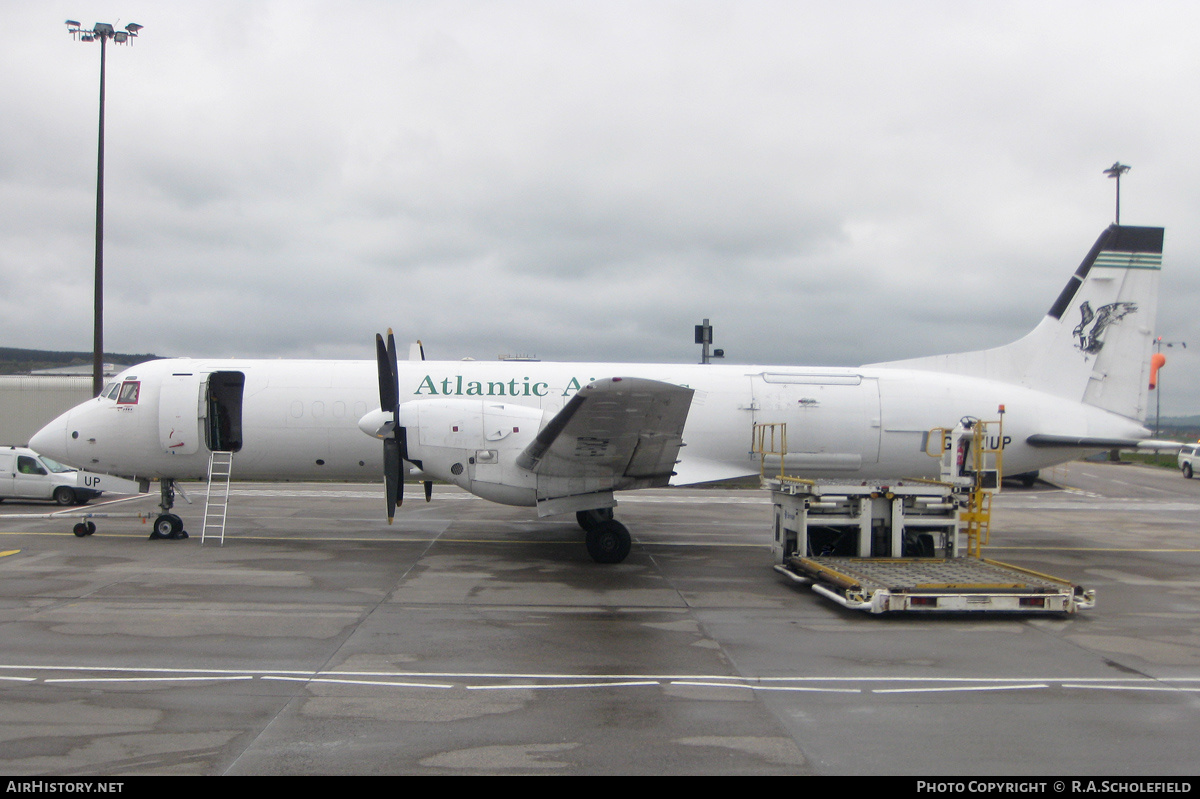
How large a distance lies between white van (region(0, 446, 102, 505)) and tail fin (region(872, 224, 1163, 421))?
2224 cm

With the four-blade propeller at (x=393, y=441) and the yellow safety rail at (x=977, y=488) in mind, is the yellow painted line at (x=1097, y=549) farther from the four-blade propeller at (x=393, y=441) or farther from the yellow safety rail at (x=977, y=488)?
the four-blade propeller at (x=393, y=441)

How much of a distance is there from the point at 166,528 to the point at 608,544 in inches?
333

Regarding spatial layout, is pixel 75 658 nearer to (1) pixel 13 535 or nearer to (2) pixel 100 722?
(2) pixel 100 722

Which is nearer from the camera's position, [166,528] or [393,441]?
[393,441]

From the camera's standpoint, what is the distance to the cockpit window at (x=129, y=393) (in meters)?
14.4

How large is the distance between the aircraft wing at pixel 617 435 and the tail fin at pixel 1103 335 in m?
8.12

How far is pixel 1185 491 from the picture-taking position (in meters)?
28.3

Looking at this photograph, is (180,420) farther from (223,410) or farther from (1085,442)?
(1085,442)

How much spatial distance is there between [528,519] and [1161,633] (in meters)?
12.0

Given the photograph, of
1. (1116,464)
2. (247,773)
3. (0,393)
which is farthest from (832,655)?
(1116,464)

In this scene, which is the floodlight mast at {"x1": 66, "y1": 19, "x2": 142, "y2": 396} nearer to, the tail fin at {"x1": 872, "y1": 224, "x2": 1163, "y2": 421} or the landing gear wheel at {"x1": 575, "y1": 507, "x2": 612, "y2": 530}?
the landing gear wheel at {"x1": 575, "y1": 507, "x2": 612, "y2": 530}

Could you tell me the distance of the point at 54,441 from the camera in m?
14.4

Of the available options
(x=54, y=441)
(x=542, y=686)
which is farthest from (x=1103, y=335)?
(x=54, y=441)

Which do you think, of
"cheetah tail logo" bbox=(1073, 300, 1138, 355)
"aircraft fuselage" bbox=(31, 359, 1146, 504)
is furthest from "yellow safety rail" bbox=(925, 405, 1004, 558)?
"cheetah tail logo" bbox=(1073, 300, 1138, 355)
